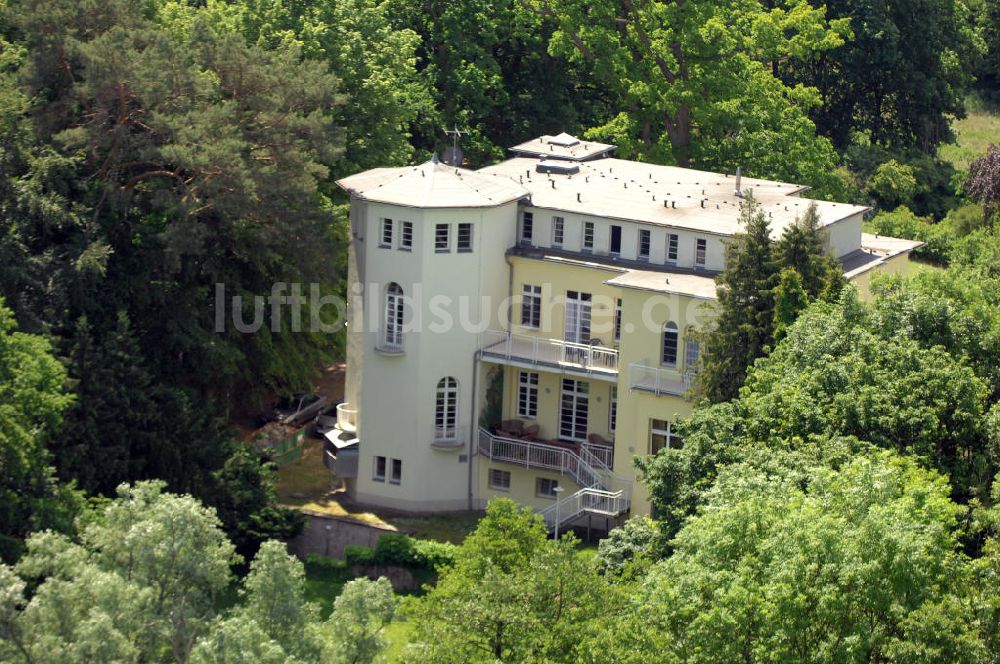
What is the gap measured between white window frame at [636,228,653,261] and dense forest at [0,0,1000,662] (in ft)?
19.1

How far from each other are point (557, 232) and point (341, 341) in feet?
30.2

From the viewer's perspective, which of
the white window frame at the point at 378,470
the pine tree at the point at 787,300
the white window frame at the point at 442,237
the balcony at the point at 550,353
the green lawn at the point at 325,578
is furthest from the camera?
the white window frame at the point at 378,470

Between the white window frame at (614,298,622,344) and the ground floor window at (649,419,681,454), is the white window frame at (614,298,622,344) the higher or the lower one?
the higher one

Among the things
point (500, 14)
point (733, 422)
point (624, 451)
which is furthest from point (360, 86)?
point (733, 422)

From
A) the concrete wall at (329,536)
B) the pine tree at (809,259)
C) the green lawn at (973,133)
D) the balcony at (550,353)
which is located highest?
the pine tree at (809,259)

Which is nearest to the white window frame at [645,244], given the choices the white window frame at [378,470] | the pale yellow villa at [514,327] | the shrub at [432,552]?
the pale yellow villa at [514,327]

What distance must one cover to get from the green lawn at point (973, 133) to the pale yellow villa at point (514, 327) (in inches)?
1334

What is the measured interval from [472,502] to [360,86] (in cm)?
1591

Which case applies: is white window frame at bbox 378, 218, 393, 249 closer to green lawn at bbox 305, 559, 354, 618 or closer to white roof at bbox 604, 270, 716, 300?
white roof at bbox 604, 270, 716, 300

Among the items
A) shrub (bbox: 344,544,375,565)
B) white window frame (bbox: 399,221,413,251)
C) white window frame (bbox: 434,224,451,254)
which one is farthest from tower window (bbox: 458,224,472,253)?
shrub (bbox: 344,544,375,565)

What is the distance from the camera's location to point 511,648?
133 feet

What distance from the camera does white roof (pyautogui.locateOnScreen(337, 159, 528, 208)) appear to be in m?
58.5

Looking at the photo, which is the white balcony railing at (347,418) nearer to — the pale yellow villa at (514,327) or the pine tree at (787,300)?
the pale yellow villa at (514,327)

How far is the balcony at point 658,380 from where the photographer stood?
187 feet
